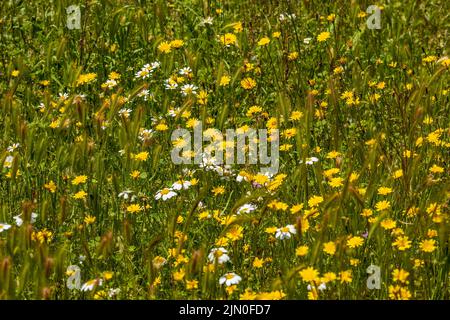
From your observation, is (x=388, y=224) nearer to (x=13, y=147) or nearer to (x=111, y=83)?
(x=13, y=147)

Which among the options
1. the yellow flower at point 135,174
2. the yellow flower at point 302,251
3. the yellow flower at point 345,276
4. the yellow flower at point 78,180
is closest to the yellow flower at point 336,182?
the yellow flower at point 302,251

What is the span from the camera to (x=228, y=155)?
349 cm

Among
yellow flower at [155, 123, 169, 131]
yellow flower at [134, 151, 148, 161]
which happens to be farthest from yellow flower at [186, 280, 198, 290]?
yellow flower at [155, 123, 169, 131]

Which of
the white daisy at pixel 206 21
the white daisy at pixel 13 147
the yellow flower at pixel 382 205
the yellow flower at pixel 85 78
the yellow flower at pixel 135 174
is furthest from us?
the white daisy at pixel 206 21

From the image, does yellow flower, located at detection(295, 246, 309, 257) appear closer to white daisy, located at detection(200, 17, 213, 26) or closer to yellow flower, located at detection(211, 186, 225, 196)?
yellow flower, located at detection(211, 186, 225, 196)

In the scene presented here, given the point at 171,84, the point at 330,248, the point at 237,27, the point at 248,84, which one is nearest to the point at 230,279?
the point at 330,248

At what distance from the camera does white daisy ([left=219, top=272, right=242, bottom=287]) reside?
2660mm

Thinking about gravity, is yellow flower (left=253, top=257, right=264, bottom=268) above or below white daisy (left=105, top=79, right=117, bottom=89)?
below

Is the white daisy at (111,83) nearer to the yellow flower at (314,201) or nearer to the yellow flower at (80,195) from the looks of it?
the yellow flower at (80,195)

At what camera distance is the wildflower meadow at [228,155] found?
269 centimetres

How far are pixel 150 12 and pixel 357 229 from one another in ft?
8.60

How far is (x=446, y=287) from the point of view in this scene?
2713 millimetres
